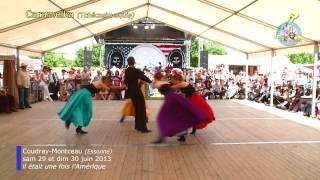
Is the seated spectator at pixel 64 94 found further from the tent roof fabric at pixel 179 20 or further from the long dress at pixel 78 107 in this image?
the long dress at pixel 78 107

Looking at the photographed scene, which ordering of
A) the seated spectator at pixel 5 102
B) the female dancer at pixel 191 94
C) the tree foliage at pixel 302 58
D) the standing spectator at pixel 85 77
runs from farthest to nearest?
the tree foliage at pixel 302 58
the standing spectator at pixel 85 77
the seated spectator at pixel 5 102
the female dancer at pixel 191 94

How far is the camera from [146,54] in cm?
1847

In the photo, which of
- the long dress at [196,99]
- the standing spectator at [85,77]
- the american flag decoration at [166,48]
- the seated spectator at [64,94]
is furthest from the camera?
the american flag decoration at [166,48]

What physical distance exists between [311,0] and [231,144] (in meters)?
3.38

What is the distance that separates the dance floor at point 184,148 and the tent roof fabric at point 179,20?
248 centimetres

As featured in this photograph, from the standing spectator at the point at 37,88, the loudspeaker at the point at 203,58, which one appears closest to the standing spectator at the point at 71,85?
the standing spectator at the point at 37,88

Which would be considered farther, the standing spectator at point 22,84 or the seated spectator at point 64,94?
the seated spectator at point 64,94

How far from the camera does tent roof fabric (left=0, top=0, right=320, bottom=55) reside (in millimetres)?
8953

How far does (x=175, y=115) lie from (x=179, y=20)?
9.17 m

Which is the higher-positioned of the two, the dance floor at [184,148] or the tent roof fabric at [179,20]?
the tent roof fabric at [179,20]

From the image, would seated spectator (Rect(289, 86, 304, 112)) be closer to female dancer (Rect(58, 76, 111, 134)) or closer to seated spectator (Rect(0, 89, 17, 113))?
female dancer (Rect(58, 76, 111, 134))

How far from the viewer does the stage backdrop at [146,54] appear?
1828 cm

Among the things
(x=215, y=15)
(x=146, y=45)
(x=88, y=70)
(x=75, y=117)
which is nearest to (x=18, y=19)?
(x=75, y=117)

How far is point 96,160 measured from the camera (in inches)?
209
